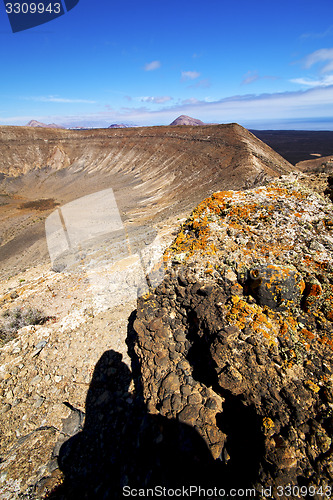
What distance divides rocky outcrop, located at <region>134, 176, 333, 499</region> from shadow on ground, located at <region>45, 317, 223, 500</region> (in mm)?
229

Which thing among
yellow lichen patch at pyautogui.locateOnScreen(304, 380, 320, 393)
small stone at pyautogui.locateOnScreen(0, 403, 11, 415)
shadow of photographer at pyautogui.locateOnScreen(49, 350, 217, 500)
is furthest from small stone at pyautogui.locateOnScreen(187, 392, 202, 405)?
small stone at pyautogui.locateOnScreen(0, 403, 11, 415)

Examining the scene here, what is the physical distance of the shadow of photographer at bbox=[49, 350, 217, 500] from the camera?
2.72m

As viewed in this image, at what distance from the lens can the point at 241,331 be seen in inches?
124

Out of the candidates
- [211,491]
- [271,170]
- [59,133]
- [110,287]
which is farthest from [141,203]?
[59,133]

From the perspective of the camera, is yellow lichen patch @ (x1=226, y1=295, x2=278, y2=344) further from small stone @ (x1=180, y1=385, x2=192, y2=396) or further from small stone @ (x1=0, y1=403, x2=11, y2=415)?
small stone @ (x1=0, y1=403, x2=11, y2=415)

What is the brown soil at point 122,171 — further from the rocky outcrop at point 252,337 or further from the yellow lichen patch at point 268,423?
the yellow lichen patch at point 268,423

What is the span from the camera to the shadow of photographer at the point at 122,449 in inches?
107

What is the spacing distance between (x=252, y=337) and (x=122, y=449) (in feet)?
9.48

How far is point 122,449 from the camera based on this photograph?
371 centimetres

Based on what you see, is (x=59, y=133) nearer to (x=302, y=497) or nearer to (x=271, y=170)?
(x=271, y=170)

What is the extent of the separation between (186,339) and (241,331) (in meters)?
1.00

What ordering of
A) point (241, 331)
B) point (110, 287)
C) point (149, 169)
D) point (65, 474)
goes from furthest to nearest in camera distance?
point (149, 169), point (110, 287), point (65, 474), point (241, 331)

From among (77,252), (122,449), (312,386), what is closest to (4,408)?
(122,449)

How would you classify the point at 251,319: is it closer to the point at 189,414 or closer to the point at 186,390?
the point at 186,390
